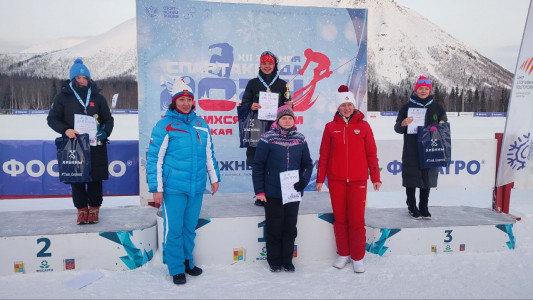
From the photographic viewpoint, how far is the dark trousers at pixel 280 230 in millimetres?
3275

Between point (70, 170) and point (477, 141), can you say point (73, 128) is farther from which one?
point (477, 141)

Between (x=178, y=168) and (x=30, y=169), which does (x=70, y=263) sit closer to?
(x=178, y=168)

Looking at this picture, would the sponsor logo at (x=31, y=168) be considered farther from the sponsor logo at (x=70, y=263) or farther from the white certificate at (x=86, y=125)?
the sponsor logo at (x=70, y=263)

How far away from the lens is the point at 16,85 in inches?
2093

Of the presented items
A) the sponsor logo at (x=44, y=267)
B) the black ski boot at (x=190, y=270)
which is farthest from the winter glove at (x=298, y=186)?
the sponsor logo at (x=44, y=267)

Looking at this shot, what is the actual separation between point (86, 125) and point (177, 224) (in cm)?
127

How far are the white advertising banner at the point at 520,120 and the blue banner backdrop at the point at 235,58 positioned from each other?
182 centimetres

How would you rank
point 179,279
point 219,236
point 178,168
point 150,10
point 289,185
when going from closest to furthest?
point 178,168 → point 179,279 → point 289,185 → point 219,236 → point 150,10

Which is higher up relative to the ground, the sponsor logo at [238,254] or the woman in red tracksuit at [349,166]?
the woman in red tracksuit at [349,166]

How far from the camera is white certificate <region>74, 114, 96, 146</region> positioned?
3.32 metres

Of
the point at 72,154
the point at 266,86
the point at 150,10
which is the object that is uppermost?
the point at 150,10

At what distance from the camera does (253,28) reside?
4898mm

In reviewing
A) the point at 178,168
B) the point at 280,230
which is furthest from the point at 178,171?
the point at 280,230

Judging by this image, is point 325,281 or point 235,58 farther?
point 235,58
